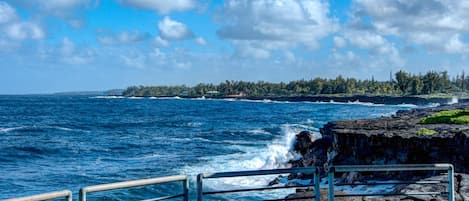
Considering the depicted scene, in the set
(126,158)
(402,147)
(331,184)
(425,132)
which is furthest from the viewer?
(126,158)

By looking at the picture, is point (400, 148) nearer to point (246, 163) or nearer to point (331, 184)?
point (246, 163)

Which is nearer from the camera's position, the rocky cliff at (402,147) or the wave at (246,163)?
the rocky cliff at (402,147)

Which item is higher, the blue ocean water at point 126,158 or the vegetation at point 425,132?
the vegetation at point 425,132

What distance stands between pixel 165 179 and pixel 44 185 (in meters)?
19.6

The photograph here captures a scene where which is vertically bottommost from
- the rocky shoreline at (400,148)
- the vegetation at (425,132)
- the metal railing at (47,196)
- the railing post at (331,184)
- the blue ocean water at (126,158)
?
the blue ocean water at (126,158)

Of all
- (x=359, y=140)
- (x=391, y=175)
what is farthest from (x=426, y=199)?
(x=359, y=140)

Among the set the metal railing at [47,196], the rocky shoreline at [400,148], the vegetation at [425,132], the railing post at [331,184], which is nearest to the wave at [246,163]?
the rocky shoreline at [400,148]

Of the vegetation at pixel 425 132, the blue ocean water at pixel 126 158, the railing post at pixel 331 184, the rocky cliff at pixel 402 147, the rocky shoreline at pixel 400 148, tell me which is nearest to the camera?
the railing post at pixel 331 184

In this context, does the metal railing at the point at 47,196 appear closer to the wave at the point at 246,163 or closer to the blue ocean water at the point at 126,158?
the blue ocean water at the point at 126,158

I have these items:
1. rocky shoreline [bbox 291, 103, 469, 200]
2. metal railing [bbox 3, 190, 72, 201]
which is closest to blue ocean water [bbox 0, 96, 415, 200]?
rocky shoreline [bbox 291, 103, 469, 200]

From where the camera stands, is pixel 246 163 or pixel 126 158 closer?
pixel 246 163

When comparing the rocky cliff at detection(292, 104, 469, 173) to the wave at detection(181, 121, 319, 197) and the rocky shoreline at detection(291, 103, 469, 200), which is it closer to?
the rocky shoreline at detection(291, 103, 469, 200)

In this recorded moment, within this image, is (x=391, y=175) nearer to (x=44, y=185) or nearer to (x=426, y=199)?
(x=426, y=199)

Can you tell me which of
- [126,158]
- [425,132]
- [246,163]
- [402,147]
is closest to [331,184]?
[402,147]
